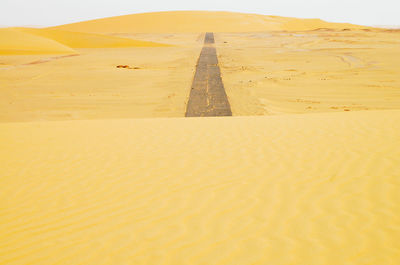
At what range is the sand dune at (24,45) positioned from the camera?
27783 millimetres

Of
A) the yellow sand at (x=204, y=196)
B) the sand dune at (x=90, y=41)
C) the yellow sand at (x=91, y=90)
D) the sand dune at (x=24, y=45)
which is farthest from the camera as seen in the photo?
the sand dune at (x=90, y=41)

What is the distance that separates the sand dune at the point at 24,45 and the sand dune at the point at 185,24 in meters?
41.6

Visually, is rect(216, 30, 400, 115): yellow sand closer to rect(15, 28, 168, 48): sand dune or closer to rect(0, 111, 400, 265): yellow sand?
rect(0, 111, 400, 265): yellow sand

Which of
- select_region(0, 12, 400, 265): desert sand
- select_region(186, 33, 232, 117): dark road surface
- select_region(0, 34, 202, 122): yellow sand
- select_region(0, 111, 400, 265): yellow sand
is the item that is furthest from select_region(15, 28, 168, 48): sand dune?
select_region(0, 111, 400, 265): yellow sand

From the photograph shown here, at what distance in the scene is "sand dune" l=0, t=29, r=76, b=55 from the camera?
27783mm

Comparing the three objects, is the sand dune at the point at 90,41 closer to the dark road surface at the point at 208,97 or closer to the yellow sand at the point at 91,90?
the yellow sand at the point at 91,90

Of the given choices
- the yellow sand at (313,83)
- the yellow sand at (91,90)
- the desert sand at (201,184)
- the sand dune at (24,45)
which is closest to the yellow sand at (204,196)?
the desert sand at (201,184)

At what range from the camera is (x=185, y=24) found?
7950 centimetres

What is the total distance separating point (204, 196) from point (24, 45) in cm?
3004

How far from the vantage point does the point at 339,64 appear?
19.2 metres

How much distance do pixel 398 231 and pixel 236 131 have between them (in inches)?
164

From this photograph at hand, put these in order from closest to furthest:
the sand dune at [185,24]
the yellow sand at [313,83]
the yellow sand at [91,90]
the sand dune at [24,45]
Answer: the yellow sand at [91,90], the yellow sand at [313,83], the sand dune at [24,45], the sand dune at [185,24]

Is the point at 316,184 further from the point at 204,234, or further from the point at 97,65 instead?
the point at 97,65

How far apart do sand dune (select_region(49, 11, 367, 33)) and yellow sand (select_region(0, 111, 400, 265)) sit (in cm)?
6714
